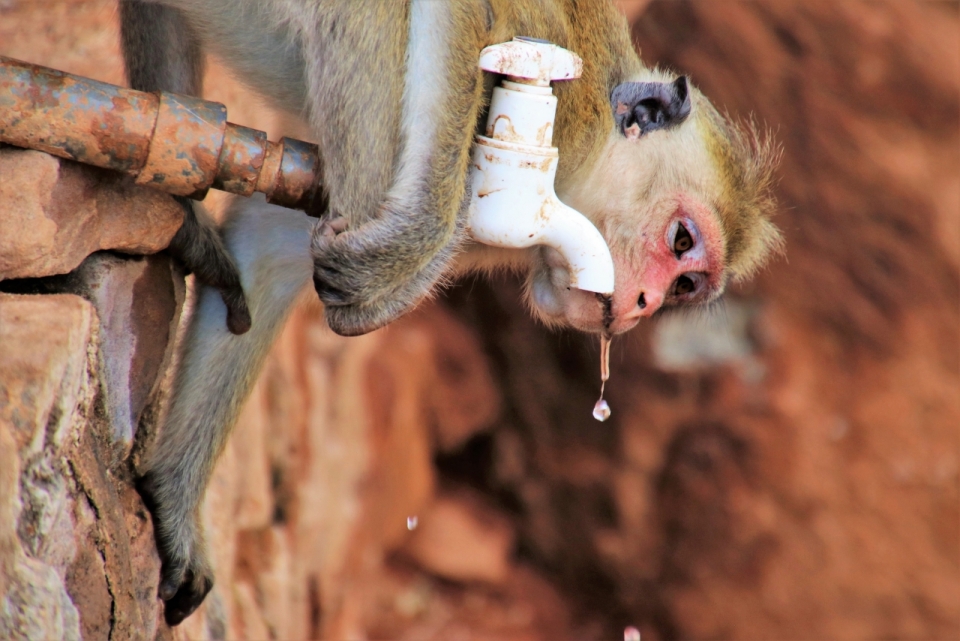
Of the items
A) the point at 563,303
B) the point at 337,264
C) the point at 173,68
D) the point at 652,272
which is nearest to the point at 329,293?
the point at 337,264

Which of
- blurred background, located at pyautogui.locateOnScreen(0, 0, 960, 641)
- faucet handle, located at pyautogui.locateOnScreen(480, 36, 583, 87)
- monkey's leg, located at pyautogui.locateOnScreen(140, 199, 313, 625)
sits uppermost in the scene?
faucet handle, located at pyautogui.locateOnScreen(480, 36, 583, 87)

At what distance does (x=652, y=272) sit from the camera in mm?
2670

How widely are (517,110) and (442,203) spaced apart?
26 cm

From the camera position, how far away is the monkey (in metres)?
2.11

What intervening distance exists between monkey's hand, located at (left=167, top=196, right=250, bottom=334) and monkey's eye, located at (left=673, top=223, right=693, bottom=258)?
118cm

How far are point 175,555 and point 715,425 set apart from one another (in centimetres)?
394

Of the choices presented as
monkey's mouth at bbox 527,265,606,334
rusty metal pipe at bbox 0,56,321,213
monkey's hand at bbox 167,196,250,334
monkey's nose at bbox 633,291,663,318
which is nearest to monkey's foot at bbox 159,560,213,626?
monkey's hand at bbox 167,196,250,334

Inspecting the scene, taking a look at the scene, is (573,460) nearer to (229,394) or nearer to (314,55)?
(229,394)

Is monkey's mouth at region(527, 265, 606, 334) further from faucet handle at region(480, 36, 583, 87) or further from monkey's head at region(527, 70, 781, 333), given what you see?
faucet handle at region(480, 36, 583, 87)

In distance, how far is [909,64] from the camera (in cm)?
498

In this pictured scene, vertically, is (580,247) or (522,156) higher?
(522,156)

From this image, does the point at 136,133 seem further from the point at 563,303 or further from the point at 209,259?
the point at 563,303

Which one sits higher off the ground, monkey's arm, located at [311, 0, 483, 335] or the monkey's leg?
monkey's arm, located at [311, 0, 483, 335]

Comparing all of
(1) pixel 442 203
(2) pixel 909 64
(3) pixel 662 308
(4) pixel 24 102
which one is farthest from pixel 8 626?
(2) pixel 909 64
